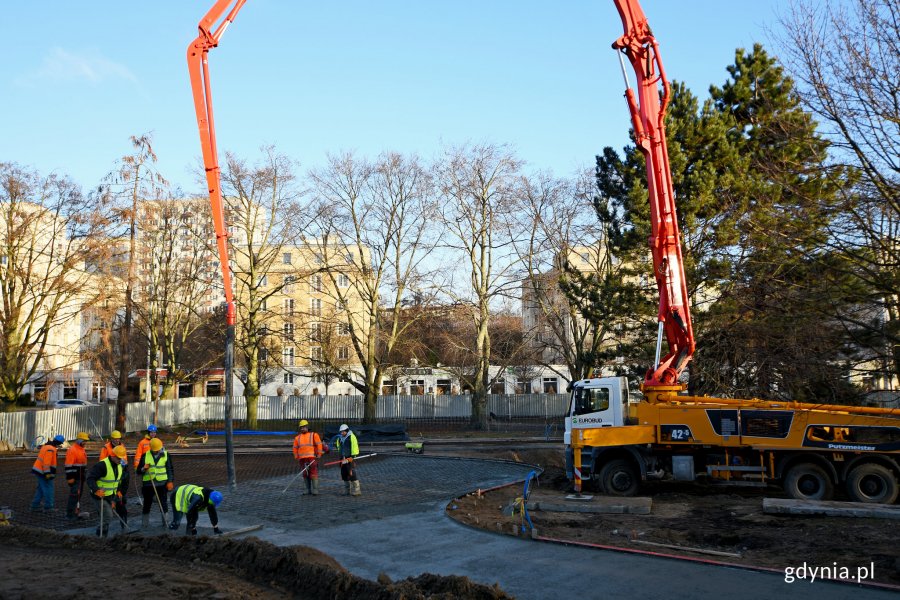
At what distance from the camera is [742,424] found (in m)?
16.4

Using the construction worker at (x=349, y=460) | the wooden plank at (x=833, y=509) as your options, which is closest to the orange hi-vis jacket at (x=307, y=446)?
the construction worker at (x=349, y=460)

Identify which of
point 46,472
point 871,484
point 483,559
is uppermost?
point 46,472

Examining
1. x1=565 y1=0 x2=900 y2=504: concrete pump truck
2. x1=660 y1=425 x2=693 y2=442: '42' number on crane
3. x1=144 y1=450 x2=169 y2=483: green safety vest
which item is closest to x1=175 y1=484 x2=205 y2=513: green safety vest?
x1=144 y1=450 x2=169 y2=483: green safety vest

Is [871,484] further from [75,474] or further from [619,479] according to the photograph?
[75,474]

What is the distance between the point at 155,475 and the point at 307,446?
467cm

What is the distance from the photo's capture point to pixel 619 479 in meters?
17.5

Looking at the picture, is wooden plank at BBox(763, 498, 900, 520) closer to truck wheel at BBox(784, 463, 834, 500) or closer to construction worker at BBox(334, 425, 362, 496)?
truck wheel at BBox(784, 463, 834, 500)

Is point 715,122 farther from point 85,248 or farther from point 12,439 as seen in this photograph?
point 12,439

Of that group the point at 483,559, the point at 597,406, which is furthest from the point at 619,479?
the point at 483,559

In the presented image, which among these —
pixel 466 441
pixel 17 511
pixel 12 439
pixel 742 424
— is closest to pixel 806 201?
pixel 742 424

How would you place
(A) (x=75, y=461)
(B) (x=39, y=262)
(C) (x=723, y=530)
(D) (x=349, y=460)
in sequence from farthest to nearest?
(B) (x=39, y=262), (D) (x=349, y=460), (A) (x=75, y=461), (C) (x=723, y=530)

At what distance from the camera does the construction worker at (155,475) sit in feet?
43.9

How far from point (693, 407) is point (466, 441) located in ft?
62.6

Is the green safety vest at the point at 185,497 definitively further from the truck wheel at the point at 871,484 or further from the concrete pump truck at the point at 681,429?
the truck wheel at the point at 871,484
